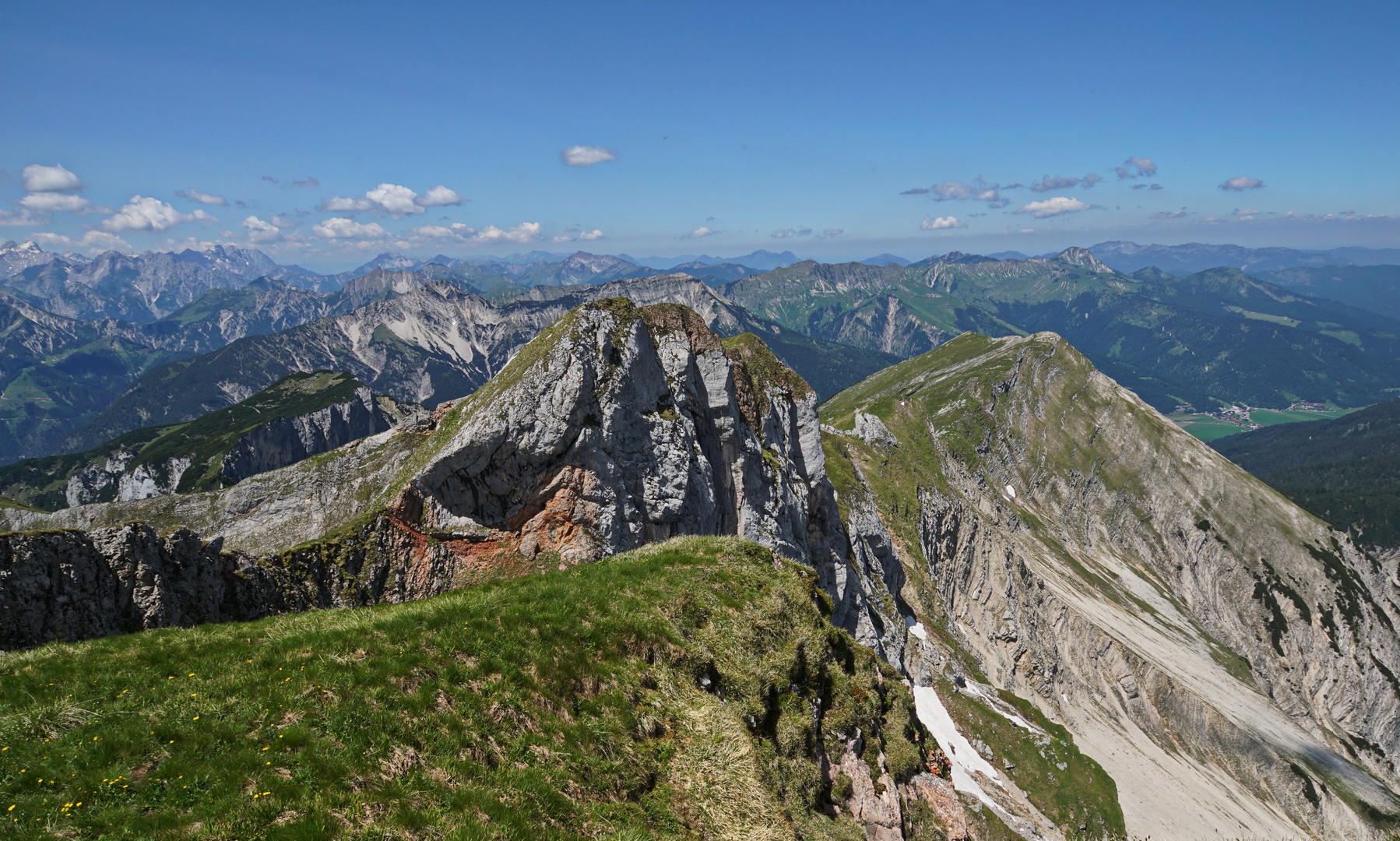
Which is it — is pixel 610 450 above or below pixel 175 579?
above

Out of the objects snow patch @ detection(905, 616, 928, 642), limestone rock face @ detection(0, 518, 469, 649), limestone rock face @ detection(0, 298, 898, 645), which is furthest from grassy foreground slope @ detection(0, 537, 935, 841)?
snow patch @ detection(905, 616, 928, 642)

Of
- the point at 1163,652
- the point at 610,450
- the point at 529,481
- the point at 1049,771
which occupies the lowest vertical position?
the point at 1163,652

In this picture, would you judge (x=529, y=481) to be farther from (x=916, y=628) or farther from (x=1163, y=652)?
(x=1163, y=652)

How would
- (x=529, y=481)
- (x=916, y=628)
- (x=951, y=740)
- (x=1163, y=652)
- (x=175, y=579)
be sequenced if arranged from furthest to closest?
(x=1163, y=652), (x=916, y=628), (x=951, y=740), (x=529, y=481), (x=175, y=579)

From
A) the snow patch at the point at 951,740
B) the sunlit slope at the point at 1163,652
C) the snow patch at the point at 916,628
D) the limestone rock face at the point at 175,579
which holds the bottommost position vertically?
the sunlit slope at the point at 1163,652

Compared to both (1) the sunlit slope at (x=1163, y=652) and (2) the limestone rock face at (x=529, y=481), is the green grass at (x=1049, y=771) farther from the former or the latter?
(2) the limestone rock face at (x=529, y=481)

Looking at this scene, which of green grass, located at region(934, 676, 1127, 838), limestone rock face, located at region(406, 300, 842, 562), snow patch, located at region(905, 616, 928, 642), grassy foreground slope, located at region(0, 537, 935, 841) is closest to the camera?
grassy foreground slope, located at region(0, 537, 935, 841)

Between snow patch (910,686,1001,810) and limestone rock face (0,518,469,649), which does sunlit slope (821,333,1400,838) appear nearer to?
snow patch (910,686,1001,810)

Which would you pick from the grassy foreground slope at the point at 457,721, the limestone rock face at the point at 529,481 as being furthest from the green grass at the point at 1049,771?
the grassy foreground slope at the point at 457,721

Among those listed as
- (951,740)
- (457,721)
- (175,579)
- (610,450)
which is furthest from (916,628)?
(457,721)
